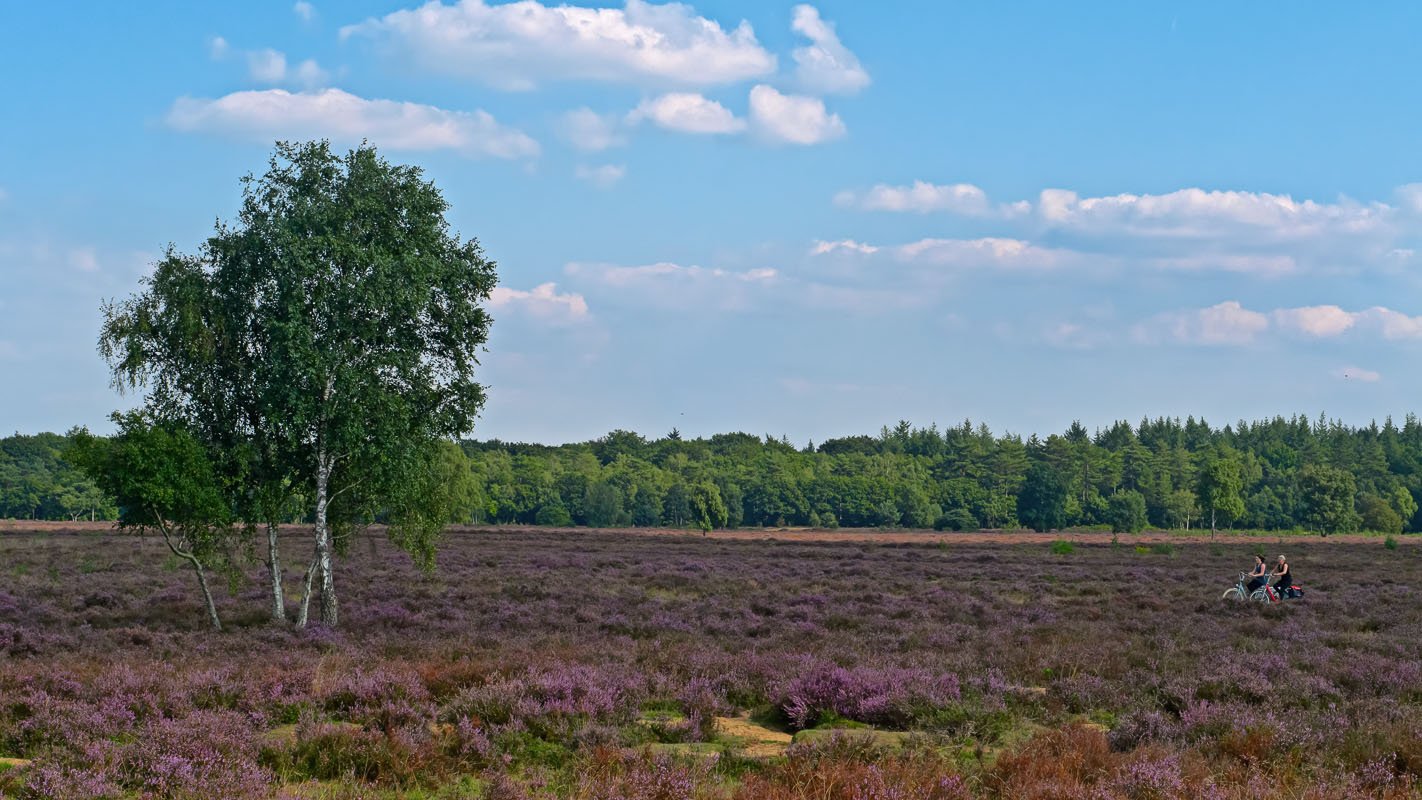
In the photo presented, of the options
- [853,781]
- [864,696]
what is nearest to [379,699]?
[864,696]

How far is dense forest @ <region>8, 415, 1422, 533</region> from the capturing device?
116 m

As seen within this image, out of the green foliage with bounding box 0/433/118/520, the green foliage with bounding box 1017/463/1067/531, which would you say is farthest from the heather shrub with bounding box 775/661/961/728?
the green foliage with bounding box 0/433/118/520

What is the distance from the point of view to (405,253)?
23.9 m

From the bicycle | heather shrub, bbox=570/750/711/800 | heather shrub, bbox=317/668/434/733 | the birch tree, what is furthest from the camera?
the bicycle

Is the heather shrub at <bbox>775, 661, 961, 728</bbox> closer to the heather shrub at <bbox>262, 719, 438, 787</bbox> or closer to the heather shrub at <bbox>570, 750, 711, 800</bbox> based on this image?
the heather shrub at <bbox>570, 750, 711, 800</bbox>

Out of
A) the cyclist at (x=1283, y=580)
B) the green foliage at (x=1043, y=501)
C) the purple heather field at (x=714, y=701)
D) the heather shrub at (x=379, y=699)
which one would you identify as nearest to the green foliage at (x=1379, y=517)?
the green foliage at (x=1043, y=501)

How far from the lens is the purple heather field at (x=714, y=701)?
27.1ft

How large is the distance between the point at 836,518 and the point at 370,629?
108m

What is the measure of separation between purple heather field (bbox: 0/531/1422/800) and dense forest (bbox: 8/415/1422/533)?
6717 centimetres

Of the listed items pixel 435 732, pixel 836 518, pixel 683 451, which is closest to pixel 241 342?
pixel 435 732

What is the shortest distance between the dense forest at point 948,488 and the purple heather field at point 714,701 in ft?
220

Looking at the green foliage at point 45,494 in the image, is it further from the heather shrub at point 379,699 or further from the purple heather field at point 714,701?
the heather shrub at point 379,699

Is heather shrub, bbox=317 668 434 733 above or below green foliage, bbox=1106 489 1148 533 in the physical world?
Result: above

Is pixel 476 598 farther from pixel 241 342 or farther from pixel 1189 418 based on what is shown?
pixel 1189 418
